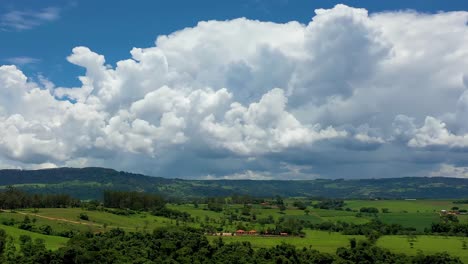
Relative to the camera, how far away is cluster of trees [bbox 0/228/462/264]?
137 meters

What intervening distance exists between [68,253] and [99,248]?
17.0 meters

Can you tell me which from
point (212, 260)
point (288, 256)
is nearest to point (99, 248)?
point (212, 260)

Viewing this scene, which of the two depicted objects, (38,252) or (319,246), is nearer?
(38,252)

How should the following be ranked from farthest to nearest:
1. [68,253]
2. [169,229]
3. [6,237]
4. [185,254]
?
[169,229], [6,237], [185,254], [68,253]

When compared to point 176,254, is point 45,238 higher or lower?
lower

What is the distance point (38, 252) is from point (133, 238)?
1795 inches

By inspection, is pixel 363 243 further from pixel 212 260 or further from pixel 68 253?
pixel 68 253

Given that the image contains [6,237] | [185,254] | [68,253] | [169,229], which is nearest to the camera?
[68,253]

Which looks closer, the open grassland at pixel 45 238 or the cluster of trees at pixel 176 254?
the cluster of trees at pixel 176 254

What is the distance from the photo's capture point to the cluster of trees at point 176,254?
13738 cm

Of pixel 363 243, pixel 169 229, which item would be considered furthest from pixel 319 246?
pixel 169 229

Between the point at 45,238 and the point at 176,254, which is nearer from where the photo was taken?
the point at 176,254

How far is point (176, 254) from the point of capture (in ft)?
491

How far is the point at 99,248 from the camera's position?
15362cm
